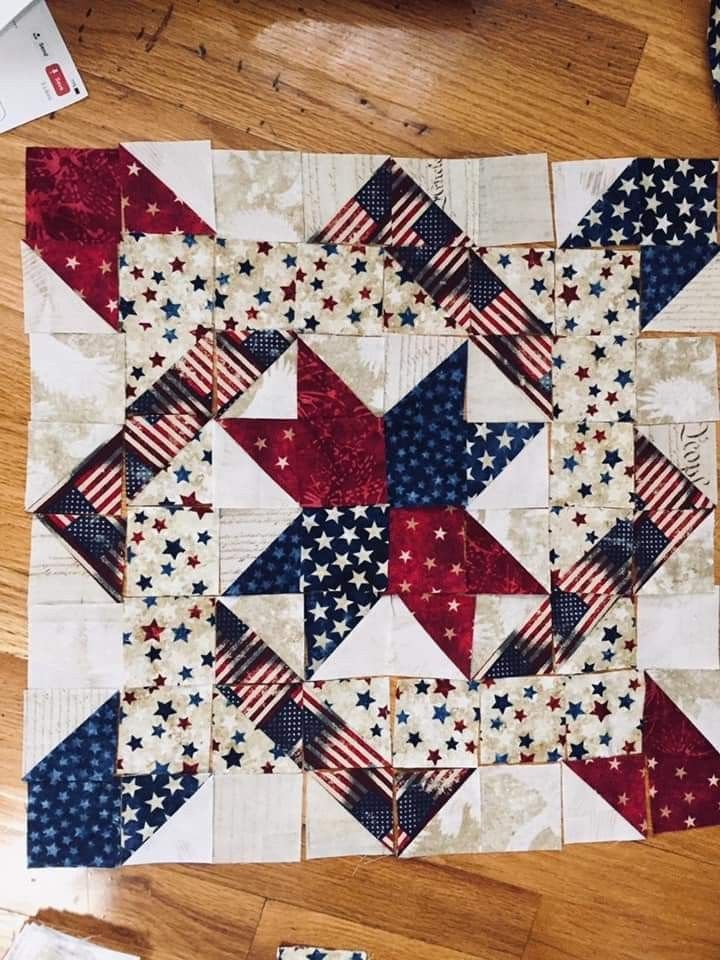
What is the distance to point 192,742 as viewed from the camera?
44.5 inches

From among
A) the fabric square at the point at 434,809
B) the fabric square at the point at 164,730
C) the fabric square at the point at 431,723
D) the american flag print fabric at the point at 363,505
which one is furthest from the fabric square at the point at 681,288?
the fabric square at the point at 164,730

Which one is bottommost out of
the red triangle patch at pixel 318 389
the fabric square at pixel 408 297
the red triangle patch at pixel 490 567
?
the red triangle patch at pixel 490 567

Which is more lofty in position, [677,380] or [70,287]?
[70,287]

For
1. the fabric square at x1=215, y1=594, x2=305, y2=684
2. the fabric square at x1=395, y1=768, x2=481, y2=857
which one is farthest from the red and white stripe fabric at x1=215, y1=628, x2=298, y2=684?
the fabric square at x1=395, y1=768, x2=481, y2=857

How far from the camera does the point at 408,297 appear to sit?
3.73 feet

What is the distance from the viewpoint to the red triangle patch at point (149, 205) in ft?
3.62

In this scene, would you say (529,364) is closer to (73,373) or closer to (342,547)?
(342,547)

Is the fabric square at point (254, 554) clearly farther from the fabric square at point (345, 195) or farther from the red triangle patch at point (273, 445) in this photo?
the fabric square at point (345, 195)

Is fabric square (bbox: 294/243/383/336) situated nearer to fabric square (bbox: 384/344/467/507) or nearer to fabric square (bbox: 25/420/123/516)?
fabric square (bbox: 384/344/467/507)

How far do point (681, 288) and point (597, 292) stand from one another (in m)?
0.12

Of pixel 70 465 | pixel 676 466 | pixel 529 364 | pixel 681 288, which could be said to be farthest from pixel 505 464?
pixel 70 465

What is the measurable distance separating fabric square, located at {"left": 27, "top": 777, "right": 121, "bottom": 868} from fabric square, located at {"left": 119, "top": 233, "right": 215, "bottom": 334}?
1.97ft

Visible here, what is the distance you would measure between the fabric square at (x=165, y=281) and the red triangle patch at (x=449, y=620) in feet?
1.56

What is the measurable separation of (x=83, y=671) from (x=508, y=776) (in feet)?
1.92
